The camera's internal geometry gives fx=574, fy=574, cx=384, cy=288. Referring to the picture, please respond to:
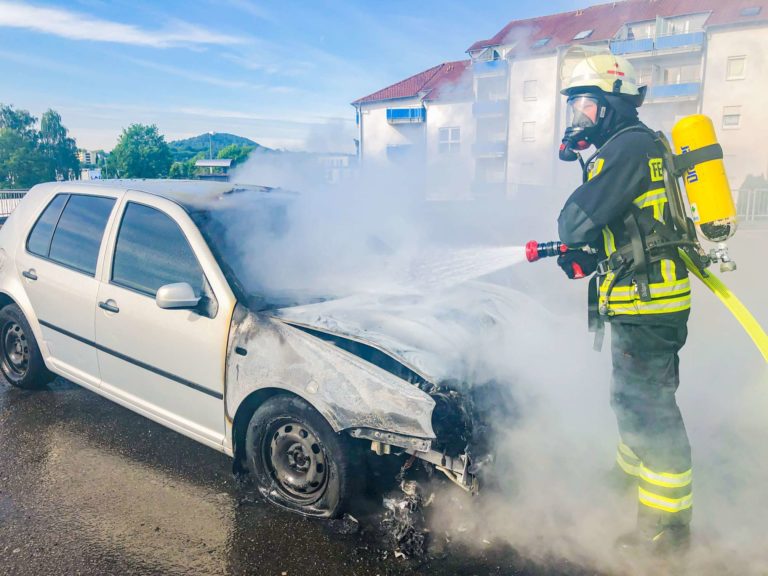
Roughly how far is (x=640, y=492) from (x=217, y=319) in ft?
7.59

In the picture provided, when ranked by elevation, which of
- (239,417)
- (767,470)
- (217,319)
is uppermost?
(217,319)

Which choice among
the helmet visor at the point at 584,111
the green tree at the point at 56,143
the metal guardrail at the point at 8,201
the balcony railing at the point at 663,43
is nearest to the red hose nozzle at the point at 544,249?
the helmet visor at the point at 584,111

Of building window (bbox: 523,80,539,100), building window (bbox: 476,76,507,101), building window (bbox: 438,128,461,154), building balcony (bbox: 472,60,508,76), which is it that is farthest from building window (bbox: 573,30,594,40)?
building window (bbox: 438,128,461,154)

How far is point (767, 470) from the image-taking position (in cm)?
347

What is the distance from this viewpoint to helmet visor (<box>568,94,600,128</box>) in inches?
114

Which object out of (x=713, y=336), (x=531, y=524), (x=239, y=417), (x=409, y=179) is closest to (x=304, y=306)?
(x=239, y=417)

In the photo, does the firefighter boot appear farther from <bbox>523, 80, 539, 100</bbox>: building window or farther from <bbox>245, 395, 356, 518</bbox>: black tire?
<bbox>523, 80, 539, 100</bbox>: building window

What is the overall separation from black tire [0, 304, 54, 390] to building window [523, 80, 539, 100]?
3272cm

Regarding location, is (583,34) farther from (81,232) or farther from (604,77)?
(81,232)

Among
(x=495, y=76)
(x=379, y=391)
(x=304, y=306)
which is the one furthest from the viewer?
(x=495, y=76)

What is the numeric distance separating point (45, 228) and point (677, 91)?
108 feet

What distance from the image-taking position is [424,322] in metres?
3.14

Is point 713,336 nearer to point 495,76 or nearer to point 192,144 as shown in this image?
point 495,76

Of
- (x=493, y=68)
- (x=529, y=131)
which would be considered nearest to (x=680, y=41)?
(x=529, y=131)
